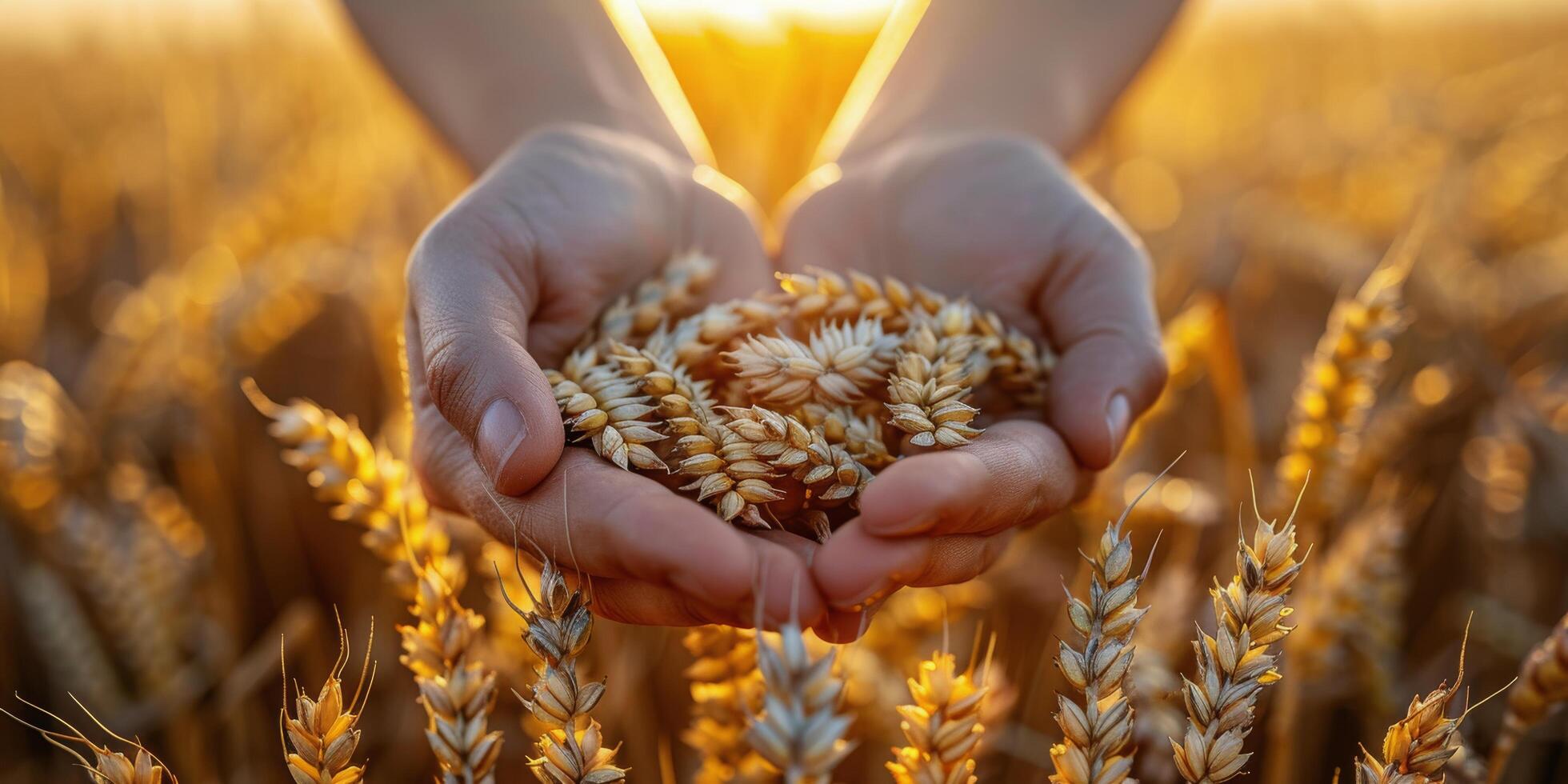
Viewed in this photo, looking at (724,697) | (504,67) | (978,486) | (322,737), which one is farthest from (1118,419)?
(504,67)

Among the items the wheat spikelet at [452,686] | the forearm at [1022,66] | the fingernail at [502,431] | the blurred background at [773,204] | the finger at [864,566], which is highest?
the forearm at [1022,66]

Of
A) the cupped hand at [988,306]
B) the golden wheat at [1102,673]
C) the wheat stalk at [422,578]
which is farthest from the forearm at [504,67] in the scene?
the golden wheat at [1102,673]

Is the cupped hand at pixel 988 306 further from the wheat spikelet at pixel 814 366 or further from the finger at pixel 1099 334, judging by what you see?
the wheat spikelet at pixel 814 366

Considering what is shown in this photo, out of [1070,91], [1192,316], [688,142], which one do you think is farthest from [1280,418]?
[688,142]

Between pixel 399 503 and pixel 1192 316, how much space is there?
135 cm

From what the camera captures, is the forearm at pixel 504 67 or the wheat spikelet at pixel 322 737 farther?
the forearm at pixel 504 67

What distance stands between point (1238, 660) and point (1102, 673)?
0.13 meters

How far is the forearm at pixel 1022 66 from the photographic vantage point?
1795mm

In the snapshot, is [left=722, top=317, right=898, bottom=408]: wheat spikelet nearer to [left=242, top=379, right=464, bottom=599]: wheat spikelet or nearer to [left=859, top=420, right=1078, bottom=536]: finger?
[left=859, top=420, right=1078, bottom=536]: finger

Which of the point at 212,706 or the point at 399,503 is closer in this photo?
the point at 399,503

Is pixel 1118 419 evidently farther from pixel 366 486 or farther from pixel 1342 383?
pixel 366 486

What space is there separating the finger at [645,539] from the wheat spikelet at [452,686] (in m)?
0.09

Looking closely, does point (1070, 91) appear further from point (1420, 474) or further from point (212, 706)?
point (212, 706)

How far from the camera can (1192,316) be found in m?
1.62
